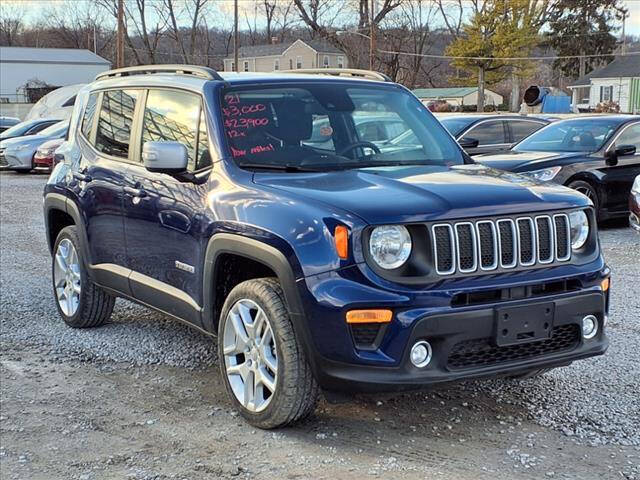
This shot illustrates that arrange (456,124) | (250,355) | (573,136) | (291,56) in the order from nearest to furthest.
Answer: (250,355) < (573,136) < (456,124) < (291,56)

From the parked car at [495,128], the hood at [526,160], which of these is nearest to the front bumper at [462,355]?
the hood at [526,160]

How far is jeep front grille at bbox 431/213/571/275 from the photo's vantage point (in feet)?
12.4

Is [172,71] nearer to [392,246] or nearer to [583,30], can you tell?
[392,246]

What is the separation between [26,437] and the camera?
4.25 meters

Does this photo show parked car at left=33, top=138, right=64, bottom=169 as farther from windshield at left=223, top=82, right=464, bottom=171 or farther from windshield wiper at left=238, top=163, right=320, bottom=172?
windshield wiper at left=238, top=163, right=320, bottom=172

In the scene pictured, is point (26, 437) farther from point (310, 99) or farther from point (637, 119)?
point (637, 119)

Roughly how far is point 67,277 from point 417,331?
3.60m

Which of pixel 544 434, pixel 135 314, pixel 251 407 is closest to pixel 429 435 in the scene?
pixel 544 434

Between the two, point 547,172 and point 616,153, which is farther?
point 616,153

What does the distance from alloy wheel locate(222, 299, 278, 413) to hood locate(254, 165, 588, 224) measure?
67 centimetres

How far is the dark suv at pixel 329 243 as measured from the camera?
3.73 metres

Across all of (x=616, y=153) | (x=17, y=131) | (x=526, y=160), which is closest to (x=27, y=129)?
(x=17, y=131)

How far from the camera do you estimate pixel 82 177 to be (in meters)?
5.96

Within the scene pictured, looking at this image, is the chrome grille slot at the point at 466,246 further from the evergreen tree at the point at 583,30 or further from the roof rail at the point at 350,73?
the evergreen tree at the point at 583,30
